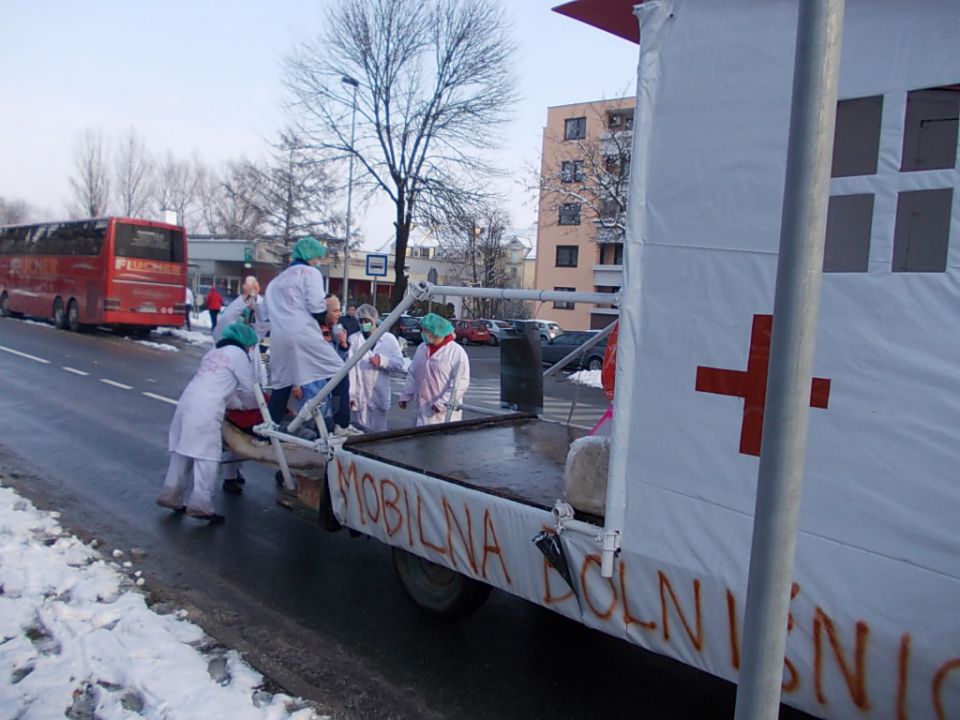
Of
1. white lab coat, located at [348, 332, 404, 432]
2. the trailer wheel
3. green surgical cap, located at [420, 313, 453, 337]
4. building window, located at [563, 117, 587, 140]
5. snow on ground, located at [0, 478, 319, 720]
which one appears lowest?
snow on ground, located at [0, 478, 319, 720]

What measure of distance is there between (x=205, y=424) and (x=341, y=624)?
2.40 metres

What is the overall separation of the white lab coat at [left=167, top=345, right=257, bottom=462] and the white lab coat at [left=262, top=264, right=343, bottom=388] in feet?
1.07

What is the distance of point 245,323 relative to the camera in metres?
8.28

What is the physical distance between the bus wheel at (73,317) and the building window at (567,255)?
3397 centimetres

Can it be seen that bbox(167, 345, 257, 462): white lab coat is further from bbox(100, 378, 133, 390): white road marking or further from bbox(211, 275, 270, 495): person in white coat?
bbox(100, 378, 133, 390): white road marking

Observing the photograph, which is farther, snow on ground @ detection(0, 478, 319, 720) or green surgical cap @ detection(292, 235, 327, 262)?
green surgical cap @ detection(292, 235, 327, 262)

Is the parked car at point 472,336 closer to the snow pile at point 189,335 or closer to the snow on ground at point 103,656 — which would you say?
the snow pile at point 189,335

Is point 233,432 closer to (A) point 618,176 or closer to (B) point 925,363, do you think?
(B) point 925,363

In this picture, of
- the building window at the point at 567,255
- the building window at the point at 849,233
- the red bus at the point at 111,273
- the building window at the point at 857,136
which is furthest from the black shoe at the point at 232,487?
the building window at the point at 567,255

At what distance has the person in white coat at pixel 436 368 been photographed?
22.5 feet

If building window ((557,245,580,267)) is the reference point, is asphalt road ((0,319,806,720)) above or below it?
below

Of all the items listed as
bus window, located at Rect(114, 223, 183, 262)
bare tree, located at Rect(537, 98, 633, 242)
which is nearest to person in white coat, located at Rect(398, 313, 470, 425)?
bare tree, located at Rect(537, 98, 633, 242)

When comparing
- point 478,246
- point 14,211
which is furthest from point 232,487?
point 14,211

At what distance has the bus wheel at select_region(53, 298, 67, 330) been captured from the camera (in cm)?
2380
